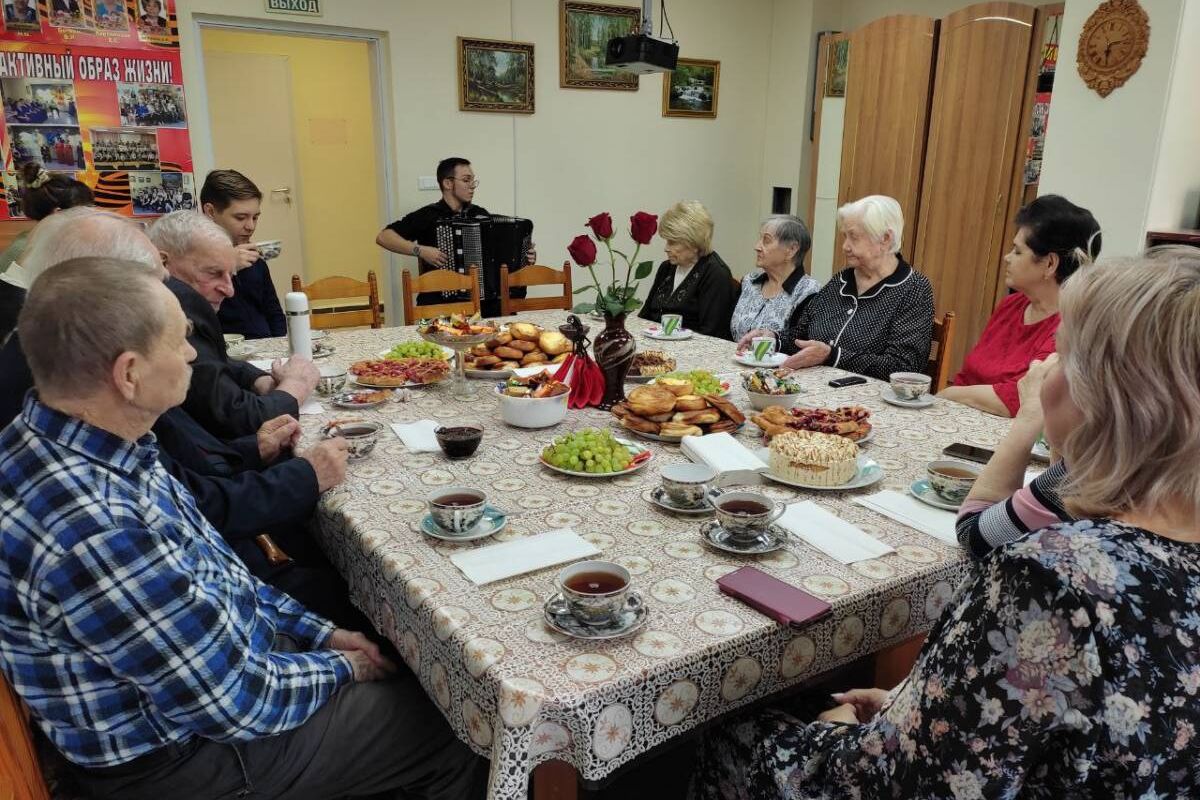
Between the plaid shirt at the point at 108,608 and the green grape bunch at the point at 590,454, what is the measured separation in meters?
0.70

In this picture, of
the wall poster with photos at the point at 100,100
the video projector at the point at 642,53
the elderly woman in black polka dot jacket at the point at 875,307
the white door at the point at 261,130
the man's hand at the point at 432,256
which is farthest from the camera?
the white door at the point at 261,130

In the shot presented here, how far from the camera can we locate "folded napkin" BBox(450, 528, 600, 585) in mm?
1269

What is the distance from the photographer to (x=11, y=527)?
998mm

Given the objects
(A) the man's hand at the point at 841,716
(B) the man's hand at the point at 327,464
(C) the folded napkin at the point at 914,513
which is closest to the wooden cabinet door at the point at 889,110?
(C) the folded napkin at the point at 914,513

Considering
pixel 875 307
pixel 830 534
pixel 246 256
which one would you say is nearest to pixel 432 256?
pixel 246 256

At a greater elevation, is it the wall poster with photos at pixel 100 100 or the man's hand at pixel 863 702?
the wall poster with photos at pixel 100 100

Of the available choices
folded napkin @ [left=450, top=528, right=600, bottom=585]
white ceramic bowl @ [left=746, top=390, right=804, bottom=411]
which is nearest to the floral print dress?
folded napkin @ [left=450, top=528, right=600, bottom=585]

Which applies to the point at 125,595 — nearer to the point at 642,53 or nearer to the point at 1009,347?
the point at 1009,347

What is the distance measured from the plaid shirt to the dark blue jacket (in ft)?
7.24

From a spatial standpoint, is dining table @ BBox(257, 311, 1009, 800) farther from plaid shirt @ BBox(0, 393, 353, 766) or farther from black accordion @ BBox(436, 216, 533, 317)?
black accordion @ BBox(436, 216, 533, 317)

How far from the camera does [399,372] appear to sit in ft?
7.86

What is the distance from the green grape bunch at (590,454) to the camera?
5.47 feet

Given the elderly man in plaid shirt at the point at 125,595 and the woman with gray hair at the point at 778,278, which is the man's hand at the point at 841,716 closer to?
the elderly man in plaid shirt at the point at 125,595

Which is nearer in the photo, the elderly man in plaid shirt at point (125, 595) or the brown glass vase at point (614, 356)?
the elderly man in plaid shirt at point (125, 595)
